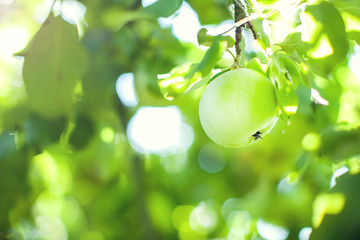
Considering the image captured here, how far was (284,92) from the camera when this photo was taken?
667 mm

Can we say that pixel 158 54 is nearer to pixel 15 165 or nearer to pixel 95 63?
pixel 95 63

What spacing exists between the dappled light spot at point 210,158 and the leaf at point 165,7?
1.17 m

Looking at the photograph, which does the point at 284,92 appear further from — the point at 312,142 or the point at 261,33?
the point at 312,142

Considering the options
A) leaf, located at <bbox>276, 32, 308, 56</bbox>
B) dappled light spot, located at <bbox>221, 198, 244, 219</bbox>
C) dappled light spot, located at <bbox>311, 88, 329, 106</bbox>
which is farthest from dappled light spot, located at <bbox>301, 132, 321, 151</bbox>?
dappled light spot, located at <bbox>221, 198, 244, 219</bbox>

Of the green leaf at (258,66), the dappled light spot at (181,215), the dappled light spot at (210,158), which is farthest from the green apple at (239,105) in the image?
the dappled light spot at (181,215)

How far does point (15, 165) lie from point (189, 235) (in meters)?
1.30

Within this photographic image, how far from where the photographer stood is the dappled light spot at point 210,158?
6.24 ft

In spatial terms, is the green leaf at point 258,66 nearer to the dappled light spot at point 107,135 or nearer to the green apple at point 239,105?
the green apple at point 239,105

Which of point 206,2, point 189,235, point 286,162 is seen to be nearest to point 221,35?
point 206,2

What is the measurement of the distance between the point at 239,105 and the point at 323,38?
199 millimetres

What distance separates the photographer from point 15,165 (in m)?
1.15

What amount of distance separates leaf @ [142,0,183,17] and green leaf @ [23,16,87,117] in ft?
0.65

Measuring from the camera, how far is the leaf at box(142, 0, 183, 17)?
74 cm

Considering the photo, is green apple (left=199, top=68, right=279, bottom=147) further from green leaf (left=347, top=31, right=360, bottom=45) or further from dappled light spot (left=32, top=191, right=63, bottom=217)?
dappled light spot (left=32, top=191, right=63, bottom=217)
